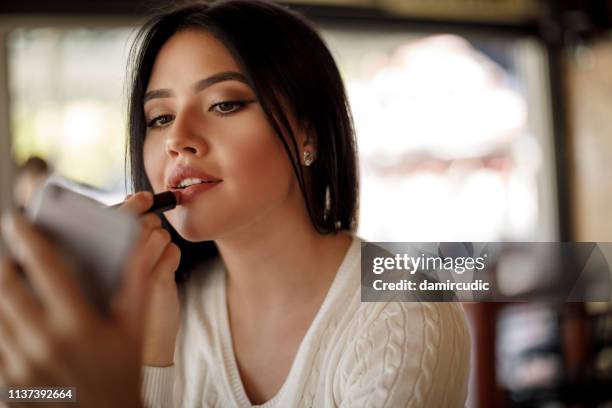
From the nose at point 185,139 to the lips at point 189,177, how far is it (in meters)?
0.01

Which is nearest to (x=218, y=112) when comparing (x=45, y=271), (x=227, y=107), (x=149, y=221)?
(x=227, y=107)

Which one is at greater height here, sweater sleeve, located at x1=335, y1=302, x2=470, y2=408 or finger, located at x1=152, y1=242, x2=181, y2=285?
finger, located at x1=152, y1=242, x2=181, y2=285

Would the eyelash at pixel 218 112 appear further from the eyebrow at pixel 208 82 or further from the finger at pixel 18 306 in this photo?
the finger at pixel 18 306

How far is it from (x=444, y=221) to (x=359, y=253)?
0.89 m

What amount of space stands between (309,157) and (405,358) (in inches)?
8.1

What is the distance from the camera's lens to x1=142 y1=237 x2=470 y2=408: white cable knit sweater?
46 cm

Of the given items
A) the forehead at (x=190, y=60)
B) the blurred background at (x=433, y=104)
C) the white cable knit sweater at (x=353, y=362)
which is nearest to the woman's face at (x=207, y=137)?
the forehead at (x=190, y=60)

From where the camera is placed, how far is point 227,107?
1.50 feet

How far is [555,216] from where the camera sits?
73.0 inches

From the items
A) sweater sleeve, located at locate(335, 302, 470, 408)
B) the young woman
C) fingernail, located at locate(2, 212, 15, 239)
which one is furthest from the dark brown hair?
fingernail, located at locate(2, 212, 15, 239)

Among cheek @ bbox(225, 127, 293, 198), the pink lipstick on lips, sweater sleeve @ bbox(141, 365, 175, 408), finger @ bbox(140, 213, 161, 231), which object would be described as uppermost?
cheek @ bbox(225, 127, 293, 198)

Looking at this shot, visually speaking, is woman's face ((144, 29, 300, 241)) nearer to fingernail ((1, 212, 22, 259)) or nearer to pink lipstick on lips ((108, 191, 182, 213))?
pink lipstick on lips ((108, 191, 182, 213))

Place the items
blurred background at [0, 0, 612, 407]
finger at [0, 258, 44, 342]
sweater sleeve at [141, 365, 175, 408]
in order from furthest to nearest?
1. blurred background at [0, 0, 612, 407]
2. sweater sleeve at [141, 365, 175, 408]
3. finger at [0, 258, 44, 342]

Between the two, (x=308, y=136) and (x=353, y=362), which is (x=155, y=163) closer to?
(x=308, y=136)
